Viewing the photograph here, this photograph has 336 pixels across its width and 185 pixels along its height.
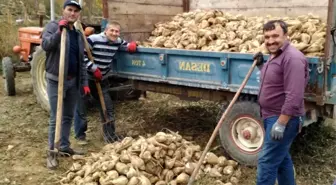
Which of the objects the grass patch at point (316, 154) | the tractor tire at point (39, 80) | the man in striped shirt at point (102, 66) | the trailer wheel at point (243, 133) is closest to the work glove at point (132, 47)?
the man in striped shirt at point (102, 66)

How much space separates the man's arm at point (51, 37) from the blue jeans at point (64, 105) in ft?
1.47

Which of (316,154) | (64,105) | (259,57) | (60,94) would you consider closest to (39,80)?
(64,105)

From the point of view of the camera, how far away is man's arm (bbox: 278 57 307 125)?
3240 mm

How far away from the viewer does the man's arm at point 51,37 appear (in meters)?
4.52

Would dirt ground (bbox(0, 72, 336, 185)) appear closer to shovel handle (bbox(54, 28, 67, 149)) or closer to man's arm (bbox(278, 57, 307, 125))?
shovel handle (bbox(54, 28, 67, 149))

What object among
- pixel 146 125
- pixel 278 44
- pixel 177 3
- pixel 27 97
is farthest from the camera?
pixel 27 97

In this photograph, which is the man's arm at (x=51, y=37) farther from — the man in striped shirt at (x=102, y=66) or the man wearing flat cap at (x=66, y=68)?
the man in striped shirt at (x=102, y=66)

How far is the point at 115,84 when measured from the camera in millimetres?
6641

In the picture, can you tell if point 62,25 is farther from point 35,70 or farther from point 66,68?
point 35,70

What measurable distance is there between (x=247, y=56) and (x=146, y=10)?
2.74m

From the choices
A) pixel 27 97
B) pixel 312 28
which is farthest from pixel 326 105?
pixel 27 97

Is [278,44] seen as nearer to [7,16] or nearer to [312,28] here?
[312,28]

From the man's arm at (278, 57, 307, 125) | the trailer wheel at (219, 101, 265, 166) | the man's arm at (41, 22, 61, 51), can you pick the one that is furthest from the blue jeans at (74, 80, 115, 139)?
the man's arm at (278, 57, 307, 125)

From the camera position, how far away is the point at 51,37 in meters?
4.53
